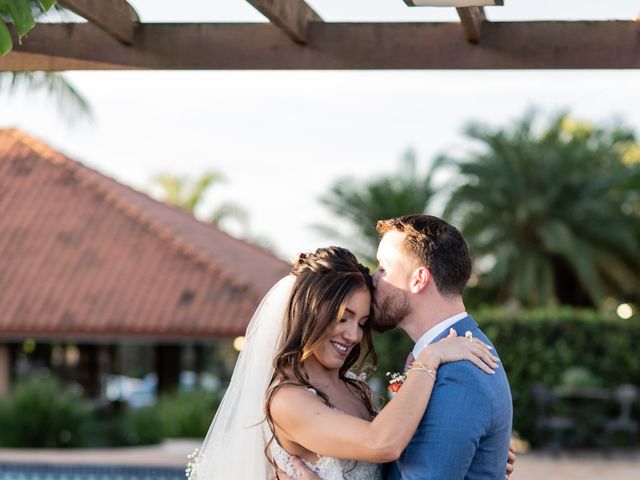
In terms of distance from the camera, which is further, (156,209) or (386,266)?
(156,209)

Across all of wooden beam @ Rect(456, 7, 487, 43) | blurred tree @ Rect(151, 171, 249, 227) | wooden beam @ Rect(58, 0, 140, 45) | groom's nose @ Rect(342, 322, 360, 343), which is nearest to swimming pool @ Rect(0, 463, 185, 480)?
wooden beam @ Rect(58, 0, 140, 45)

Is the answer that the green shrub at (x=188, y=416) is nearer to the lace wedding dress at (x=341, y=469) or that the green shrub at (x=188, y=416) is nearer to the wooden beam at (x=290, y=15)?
the wooden beam at (x=290, y=15)

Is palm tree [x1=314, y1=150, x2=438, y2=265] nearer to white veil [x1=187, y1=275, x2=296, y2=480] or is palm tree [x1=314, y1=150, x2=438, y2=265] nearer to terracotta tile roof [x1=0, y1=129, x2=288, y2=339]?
terracotta tile roof [x1=0, y1=129, x2=288, y2=339]

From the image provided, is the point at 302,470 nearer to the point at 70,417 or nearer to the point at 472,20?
the point at 472,20

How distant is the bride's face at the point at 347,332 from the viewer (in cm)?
423

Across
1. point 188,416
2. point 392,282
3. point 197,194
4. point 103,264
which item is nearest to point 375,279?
point 392,282

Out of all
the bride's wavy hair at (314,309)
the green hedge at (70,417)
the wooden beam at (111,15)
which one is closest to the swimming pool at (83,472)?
the green hedge at (70,417)

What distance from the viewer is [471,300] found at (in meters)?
32.0

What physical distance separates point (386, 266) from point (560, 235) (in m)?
25.9

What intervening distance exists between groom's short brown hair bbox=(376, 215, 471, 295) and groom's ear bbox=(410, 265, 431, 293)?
15 mm

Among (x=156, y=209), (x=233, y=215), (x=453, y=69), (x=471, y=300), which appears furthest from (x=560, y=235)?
(x=453, y=69)

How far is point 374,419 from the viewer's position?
13.0 feet

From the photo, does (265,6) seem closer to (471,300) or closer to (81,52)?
(81,52)

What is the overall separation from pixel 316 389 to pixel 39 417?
53.8 ft
